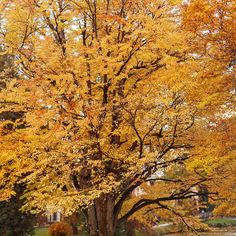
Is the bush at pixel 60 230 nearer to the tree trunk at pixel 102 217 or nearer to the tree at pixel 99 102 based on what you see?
the tree at pixel 99 102

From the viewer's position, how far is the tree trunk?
401 inches

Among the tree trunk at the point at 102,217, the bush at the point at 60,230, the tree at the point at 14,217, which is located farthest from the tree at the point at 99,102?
the bush at the point at 60,230

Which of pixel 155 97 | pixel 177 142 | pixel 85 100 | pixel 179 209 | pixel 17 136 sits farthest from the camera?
pixel 179 209

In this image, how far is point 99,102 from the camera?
384 inches

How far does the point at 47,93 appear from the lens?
27.9 ft

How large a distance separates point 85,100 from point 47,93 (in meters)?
0.99

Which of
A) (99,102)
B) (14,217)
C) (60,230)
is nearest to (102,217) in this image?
(99,102)

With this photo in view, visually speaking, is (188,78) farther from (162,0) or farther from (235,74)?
(162,0)

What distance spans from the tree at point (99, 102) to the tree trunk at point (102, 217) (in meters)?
0.03

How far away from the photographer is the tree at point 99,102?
27.0 feet

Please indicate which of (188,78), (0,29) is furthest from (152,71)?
(0,29)

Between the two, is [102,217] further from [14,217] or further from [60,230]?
[60,230]

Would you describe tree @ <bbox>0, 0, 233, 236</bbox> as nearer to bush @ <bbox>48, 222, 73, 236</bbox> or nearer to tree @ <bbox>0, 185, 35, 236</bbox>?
tree @ <bbox>0, 185, 35, 236</bbox>

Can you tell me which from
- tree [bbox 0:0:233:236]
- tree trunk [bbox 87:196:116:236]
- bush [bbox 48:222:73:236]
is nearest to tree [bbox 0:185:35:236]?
bush [bbox 48:222:73:236]
